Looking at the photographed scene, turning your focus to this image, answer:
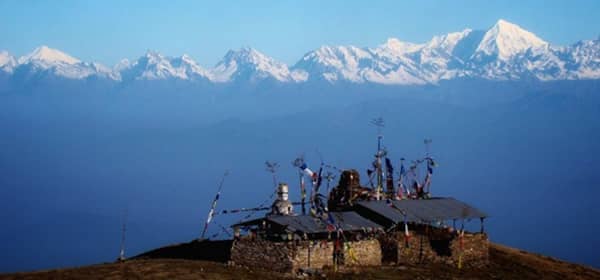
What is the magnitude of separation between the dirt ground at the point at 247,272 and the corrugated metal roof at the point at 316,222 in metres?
4.20

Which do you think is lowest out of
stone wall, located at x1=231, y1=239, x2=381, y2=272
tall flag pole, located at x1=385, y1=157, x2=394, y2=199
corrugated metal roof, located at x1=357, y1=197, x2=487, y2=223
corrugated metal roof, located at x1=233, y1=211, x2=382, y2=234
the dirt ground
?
the dirt ground

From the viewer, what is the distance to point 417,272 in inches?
3081

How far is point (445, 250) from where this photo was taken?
8456cm

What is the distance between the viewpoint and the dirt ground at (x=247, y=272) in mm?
69562

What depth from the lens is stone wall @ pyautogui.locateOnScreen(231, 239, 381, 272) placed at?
73.6 metres

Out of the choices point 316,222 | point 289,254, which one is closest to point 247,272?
point 289,254

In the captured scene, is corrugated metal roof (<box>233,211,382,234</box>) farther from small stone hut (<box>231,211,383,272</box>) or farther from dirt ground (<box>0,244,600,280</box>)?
dirt ground (<box>0,244,600,280</box>)

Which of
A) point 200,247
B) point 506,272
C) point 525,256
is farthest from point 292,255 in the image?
point 525,256

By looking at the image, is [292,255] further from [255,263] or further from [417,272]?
[417,272]

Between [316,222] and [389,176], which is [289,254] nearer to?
[316,222]

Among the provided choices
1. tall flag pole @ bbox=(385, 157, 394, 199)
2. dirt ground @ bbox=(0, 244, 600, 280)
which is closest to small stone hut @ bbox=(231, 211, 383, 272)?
dirt ground @ bbox=(0, 244, 600, 280)

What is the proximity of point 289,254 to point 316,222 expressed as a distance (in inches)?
232

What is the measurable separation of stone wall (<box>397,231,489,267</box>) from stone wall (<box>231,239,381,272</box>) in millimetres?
5351

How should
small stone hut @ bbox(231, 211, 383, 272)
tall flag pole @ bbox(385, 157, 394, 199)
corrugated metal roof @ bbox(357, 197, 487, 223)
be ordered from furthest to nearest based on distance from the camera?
tall flag pole @ bbox(385, 157, 394, 199) → corrugated metal roof @ bbox(357, 197, 487, 223) → small stone hut @ bbox(231, 211, 383, 272)
